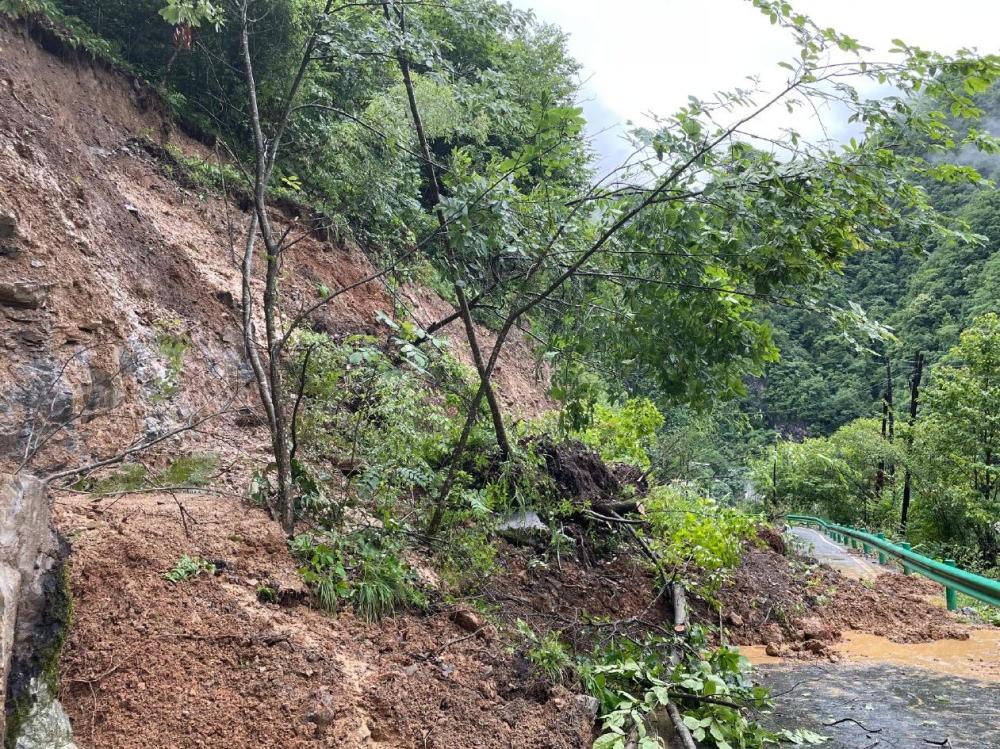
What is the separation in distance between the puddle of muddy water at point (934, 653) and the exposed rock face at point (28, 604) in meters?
5.22

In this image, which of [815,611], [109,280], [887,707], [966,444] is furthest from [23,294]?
[966,444]

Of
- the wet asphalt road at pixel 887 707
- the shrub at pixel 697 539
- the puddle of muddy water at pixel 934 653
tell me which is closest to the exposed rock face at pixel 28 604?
the wet asphalt road at pixel 887 707

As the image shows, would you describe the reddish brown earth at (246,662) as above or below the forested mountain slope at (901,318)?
below

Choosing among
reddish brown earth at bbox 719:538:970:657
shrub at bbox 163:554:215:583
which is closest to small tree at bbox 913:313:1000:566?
reddish brown earth at bbox 719:538:970:657

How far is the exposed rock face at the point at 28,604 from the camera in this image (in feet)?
8.02

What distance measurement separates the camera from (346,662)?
352 cm

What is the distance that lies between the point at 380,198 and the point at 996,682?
634 cm

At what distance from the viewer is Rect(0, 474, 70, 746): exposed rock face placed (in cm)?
245

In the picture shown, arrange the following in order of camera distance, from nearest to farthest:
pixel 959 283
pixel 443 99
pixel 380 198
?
1. pixel 380 198
2. pixel 443 99
3. pixel 959 283

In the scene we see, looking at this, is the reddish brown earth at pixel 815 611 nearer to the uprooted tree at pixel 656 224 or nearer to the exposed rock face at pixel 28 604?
the uprooted tree at pixel 656 224

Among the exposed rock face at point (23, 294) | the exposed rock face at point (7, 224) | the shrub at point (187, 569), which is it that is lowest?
the shrub at point (187, 569)

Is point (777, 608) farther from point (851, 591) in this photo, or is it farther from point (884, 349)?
point (884, 349)

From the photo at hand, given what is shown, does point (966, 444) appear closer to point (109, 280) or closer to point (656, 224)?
point (656, 224)

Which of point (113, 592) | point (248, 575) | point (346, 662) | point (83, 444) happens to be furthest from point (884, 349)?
point (83, 444)
